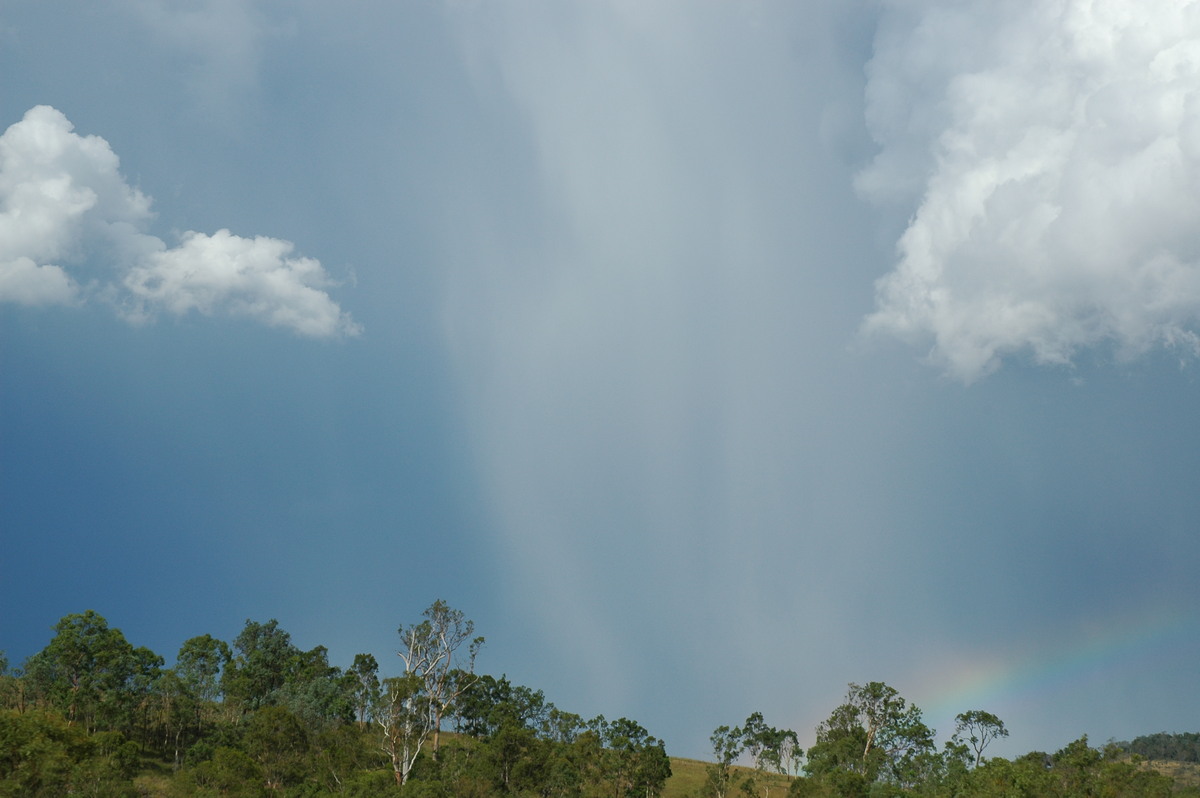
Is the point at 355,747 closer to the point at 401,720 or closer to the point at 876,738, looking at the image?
the point at 401,720

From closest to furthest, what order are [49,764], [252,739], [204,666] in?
1. [49,764]
2. [252,739]
3. [204,666]

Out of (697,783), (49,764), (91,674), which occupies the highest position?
(91,674)

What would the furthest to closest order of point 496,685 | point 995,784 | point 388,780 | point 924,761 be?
point 496,685 < point 924,761 < point 995,784 < point 388,780

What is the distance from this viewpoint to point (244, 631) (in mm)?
139250

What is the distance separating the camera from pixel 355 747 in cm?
8550

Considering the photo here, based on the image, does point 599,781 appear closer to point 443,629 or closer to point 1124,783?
point 443,629

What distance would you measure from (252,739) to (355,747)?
1068 cm

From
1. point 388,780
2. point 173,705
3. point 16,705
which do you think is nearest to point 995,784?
point 388,780

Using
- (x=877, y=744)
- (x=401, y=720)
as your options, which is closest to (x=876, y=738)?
(x=877, y=744)

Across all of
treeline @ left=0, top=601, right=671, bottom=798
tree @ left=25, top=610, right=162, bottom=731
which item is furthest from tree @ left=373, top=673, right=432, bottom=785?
tree @ left=25, top=610, right=162, bottom=731

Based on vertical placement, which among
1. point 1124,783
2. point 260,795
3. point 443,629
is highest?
point 443,629

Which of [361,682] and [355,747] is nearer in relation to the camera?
[355,747]

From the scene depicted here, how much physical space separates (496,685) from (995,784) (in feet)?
263

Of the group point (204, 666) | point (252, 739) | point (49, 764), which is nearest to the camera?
point (49, 764)
